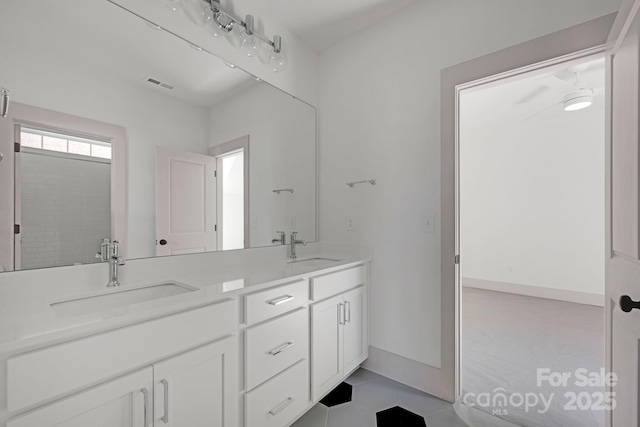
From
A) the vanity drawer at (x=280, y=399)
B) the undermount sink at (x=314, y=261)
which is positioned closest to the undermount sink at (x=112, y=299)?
the vanity drawer at (x=280, y=399)

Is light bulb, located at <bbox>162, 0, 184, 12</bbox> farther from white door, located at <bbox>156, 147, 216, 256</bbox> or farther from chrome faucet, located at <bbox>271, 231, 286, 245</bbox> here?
chrome faucet, located at <bbox>271, 231, 286, 245</bbox>

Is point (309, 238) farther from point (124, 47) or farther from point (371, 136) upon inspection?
point (124, 47)

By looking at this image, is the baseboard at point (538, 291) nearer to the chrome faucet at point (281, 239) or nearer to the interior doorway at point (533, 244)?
the interior doorway at point (533, 244)

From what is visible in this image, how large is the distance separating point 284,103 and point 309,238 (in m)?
1.11

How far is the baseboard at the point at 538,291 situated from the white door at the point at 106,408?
484cm

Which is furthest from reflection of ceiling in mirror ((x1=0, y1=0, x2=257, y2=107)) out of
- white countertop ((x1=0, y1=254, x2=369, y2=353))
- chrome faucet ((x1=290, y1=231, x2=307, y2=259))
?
chrome faucet ((x1=290, y1=231, x2=307, y2=259))

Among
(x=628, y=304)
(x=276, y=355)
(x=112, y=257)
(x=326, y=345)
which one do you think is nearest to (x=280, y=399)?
(x=276, y=355)

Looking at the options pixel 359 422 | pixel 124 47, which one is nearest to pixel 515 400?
pixel 359 422

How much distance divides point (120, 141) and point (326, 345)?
157 centimetres

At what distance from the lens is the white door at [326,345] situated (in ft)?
5.46

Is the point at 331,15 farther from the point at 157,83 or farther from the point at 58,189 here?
the point at 58,189

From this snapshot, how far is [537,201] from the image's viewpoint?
13.6ft

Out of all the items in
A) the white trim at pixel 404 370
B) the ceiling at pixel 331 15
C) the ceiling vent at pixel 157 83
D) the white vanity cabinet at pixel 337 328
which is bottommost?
the white trim at pixel 404 370

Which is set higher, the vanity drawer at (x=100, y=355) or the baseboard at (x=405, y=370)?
the vanity drawer at (x=100, y=355)
